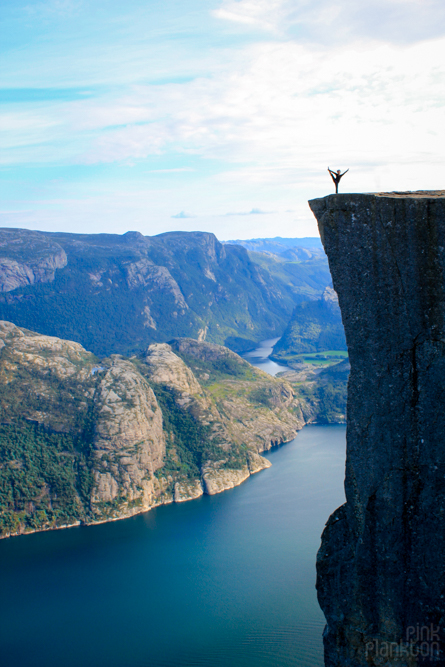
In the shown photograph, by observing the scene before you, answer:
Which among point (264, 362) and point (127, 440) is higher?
point (127, 440)

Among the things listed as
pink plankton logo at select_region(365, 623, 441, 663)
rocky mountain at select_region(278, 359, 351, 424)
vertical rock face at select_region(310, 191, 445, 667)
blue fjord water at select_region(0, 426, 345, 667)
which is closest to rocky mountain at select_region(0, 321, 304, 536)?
blue fjord water at select_region(0, 426, 345, 667)

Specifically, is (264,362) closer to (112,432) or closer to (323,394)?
(323,394)

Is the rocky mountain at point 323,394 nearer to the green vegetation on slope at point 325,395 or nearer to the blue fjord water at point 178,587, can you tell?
the green vegetation on slope at point 325,395

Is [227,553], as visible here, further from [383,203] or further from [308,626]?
[383,203]

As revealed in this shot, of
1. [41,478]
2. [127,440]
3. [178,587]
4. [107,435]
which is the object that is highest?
[107,435]

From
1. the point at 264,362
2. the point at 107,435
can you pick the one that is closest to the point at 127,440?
the point at 107,435

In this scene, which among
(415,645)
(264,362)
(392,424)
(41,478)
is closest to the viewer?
(415,645)

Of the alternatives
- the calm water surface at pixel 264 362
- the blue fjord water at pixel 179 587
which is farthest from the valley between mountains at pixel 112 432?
the calm water surface at pixel 264 362
